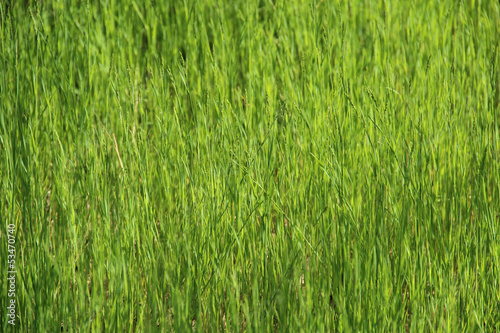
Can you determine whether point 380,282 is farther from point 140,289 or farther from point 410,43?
point 410,43

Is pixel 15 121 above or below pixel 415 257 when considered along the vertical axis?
above

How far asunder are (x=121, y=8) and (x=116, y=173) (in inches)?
52.4

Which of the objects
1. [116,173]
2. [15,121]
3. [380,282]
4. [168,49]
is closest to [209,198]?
[116,173]

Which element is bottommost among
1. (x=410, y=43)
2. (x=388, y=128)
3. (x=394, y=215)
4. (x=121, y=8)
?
(x=394, y=215)

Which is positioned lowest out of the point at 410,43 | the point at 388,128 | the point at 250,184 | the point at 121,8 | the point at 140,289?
the point at 140,289

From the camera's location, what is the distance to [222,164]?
1.91 metres

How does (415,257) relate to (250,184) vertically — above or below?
below

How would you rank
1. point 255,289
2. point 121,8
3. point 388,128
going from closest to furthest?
point 255,289 → point 388,128 → point 121,8

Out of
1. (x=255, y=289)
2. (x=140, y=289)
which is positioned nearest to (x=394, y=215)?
(x=255, y=289)

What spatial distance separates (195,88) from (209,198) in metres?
0.92

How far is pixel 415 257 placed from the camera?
5.44 ft

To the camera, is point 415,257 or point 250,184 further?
point 250,184

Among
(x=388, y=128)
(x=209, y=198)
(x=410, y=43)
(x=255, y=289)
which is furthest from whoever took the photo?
(x=410, y=43)

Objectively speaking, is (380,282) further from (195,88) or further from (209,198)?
(195,88)
